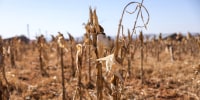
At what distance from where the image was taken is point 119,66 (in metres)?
2.05

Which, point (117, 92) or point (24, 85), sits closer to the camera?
point (117, 92)

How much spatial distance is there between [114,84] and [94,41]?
37 centimetres

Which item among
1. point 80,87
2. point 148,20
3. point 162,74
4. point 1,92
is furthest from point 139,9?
point 162,74

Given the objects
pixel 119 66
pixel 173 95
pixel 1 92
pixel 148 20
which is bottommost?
pixel 173 95

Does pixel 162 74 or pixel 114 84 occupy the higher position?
pixel 114 84

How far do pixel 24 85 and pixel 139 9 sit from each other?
20.3 feet

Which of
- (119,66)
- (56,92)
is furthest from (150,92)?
(119,66)

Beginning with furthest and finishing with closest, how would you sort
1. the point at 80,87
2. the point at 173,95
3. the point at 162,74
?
the point at 162,74 < the point at 173,95 < the point at 80,87

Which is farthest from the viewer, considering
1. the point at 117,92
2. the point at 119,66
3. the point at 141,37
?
the point at 141,37

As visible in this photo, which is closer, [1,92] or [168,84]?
[1,92]

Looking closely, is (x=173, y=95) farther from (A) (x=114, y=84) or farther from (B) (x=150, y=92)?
(A) (x=114, y=84)

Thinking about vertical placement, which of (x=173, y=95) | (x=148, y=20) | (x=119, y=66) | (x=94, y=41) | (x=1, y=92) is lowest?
(x=173, y=95)

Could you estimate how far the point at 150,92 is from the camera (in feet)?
24.0

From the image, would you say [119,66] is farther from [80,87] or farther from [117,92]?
[80,87]
